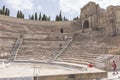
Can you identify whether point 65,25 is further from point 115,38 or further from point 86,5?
point 115,38

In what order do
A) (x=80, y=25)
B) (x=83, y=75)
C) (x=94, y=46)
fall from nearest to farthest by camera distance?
(x=83, y=75) < (x=94, y=46) < (x=80, y=25)

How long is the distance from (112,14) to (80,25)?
30.7ft

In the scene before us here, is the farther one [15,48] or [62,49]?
[15,48]

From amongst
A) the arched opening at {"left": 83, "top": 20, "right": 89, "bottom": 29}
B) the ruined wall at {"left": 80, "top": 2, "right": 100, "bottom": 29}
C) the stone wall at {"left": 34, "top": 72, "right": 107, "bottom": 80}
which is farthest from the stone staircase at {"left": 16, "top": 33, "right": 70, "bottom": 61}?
the stone wall at {"left": 34, "top": 72, "right": 107, "bottom": 80}

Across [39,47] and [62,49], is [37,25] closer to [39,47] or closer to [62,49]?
[39,47]

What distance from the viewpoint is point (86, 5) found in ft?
118

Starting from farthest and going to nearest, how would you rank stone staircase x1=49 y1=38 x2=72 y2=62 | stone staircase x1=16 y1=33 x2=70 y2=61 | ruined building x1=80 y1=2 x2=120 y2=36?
1. ruined building x1=80 y1=2 x2=120 y2=36
2. stone staircase x1=16 y1=33 x2=70 y2=61
3. stone staircase x1=49 y1=38 x2=72 y2=62

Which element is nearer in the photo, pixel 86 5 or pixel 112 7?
pixel 112 7

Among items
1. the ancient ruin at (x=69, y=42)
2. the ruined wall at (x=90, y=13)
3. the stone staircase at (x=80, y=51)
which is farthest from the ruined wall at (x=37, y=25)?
the stone staircase at (x=80, y=51)

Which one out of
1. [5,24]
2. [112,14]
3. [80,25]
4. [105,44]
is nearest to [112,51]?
[105,44]

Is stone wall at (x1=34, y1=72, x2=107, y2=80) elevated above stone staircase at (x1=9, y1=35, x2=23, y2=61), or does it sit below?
below

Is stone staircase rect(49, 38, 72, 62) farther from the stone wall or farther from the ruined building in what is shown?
the stone wall

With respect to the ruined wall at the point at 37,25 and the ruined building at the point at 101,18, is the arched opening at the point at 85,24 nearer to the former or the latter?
the ruined building at the point at 101,18

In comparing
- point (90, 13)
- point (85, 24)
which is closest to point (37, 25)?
point (85, 24)
